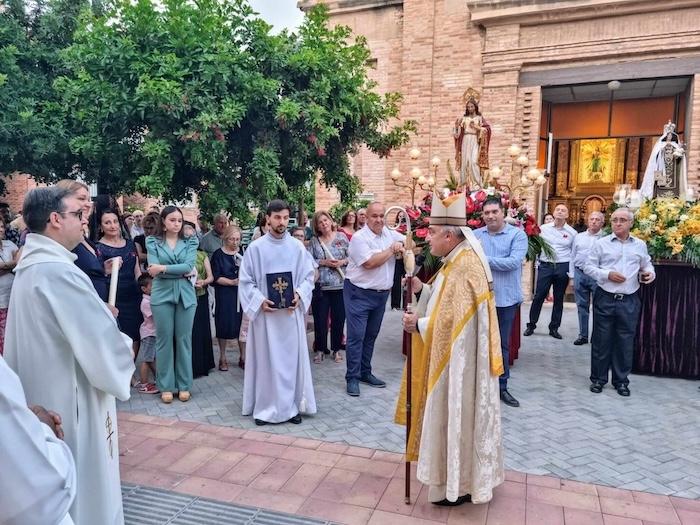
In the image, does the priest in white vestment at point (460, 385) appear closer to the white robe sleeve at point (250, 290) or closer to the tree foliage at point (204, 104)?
the white robe sleeve at point (250, 290)

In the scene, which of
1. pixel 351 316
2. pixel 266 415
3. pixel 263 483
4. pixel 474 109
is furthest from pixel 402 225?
pixel 474 109

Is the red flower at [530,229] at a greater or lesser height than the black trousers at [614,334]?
greater

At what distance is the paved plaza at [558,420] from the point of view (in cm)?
393

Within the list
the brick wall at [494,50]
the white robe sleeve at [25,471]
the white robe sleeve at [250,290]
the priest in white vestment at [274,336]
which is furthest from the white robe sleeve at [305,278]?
the brick wall at [494,50]

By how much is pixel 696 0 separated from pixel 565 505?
10859mm

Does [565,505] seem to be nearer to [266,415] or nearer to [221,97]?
[266,415]

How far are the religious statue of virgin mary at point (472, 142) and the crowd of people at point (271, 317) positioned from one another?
2934mm

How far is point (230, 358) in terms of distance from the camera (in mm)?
7031

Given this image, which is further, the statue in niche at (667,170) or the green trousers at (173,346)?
the statue in niche at (667,170)

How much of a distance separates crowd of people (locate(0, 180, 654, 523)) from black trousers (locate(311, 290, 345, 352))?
0.02 metres

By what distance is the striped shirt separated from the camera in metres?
5.29

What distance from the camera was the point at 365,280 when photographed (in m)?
5.66

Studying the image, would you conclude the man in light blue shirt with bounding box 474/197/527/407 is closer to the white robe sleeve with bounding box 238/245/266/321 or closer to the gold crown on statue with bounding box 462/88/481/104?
the white robe sleeve with bounding box 238/245/266/321

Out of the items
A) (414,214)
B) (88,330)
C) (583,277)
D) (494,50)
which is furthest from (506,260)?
(494,50)
